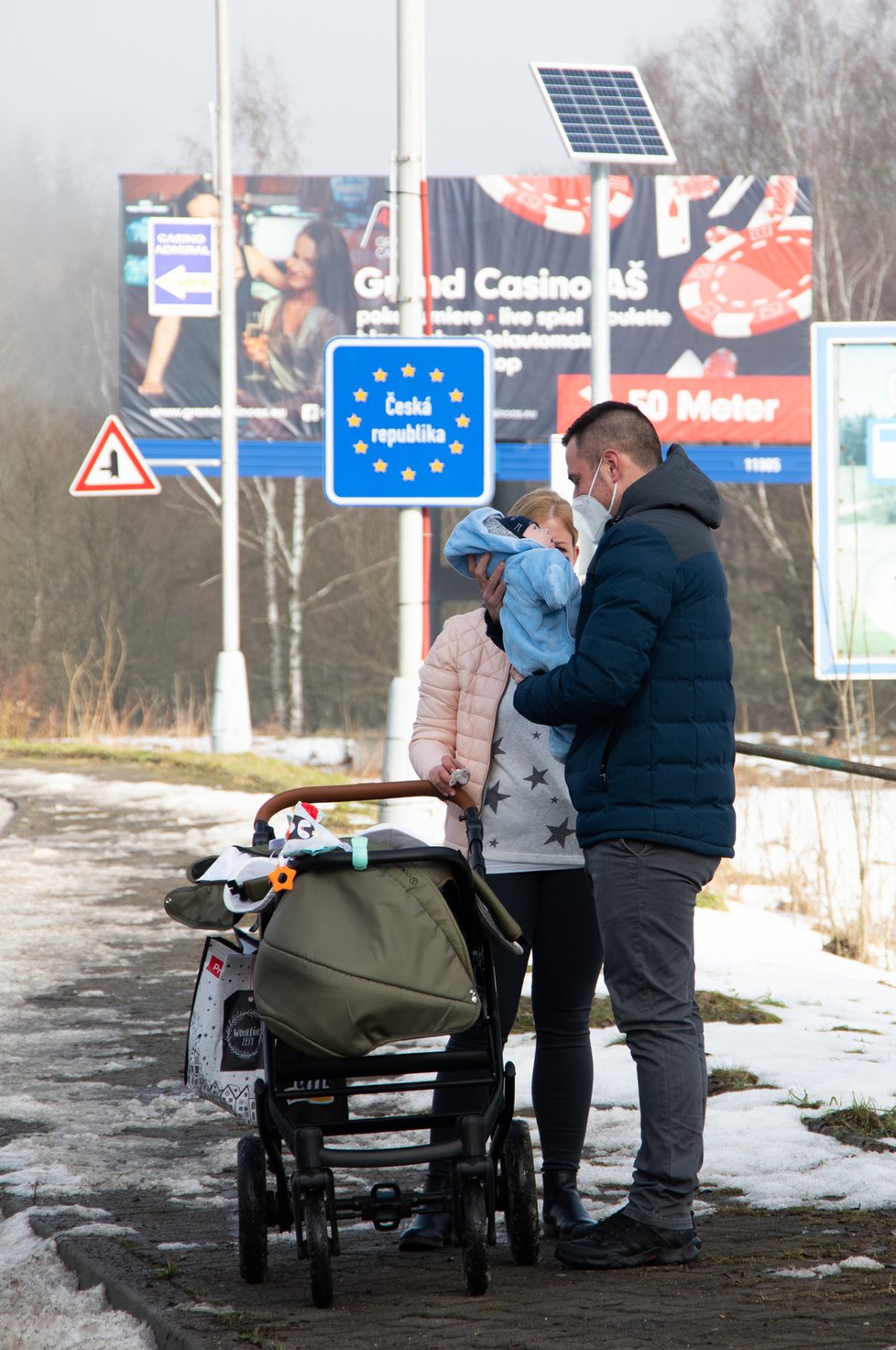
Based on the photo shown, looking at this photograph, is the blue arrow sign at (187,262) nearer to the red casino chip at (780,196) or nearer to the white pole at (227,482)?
the white pole at (227,482)

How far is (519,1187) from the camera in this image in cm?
355

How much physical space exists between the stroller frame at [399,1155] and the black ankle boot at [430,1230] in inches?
9.6

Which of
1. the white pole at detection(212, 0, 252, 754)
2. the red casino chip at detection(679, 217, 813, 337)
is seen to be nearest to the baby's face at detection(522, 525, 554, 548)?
the white pole at detection(212, 0, 252, 754)

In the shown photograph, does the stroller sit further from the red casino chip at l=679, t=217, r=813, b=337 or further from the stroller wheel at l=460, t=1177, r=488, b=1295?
the red casino chip at l=679, t=217, r=813, b=337

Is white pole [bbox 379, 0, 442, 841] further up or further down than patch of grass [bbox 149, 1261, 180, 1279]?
further up

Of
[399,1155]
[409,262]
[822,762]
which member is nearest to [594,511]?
[399,1155]

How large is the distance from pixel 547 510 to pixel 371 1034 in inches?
50.9

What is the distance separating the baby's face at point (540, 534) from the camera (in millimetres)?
3883

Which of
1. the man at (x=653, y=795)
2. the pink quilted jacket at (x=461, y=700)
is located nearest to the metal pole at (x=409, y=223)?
the pink quilted jacket at (x=461, y=700)

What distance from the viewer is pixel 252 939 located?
3.68 meters

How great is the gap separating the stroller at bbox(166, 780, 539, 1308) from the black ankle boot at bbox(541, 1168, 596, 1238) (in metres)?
0.25

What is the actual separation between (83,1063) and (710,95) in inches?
1326

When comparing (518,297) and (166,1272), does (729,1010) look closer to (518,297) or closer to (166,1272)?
(166,1272)

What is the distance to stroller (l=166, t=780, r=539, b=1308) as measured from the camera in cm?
329
